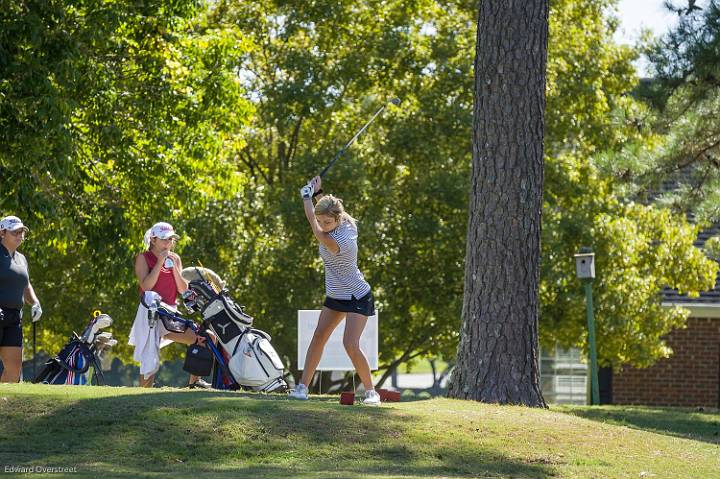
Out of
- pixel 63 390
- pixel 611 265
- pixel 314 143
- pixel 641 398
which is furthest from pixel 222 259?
pixel 63 390

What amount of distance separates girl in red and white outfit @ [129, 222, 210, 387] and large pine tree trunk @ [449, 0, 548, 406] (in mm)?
2612

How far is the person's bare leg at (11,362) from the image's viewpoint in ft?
36.5

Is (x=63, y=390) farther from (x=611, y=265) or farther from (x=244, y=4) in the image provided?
(x=244, y=4)

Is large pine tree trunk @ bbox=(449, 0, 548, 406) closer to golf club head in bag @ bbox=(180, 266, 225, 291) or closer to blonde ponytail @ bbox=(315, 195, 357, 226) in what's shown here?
golf club head in bag @ bbox=(180, 266, 225, 291)

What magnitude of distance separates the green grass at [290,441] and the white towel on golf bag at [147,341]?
1.28 meters

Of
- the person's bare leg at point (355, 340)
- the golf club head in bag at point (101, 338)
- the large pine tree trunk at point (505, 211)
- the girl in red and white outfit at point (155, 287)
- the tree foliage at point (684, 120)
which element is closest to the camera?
the person's bare leg at point (355, 340)

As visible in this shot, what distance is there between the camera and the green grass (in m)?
Answer: 8.29

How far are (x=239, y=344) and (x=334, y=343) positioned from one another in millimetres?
3228

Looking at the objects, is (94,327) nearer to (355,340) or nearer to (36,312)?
(36,312)

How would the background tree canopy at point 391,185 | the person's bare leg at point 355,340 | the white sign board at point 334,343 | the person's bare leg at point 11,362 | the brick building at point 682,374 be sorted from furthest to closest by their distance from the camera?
the brick building at point 682,374
the background tree canopy at point 391,185
the white sign board at point 334,343
the person's bare leg at point 11,362
the person's bare leg at point 355,340

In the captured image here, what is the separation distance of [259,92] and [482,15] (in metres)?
14.0

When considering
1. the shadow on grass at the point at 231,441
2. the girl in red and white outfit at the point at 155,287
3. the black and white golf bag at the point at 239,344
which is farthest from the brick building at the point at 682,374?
the shadow on grass at the point at 231,441

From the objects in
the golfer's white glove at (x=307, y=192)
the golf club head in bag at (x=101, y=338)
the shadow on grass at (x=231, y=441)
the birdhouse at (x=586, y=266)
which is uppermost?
the birdhouse at (x=586, y=266)

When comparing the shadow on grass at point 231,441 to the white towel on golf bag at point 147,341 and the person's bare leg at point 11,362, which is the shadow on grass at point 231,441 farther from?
the person's bare leg at point 11,362
